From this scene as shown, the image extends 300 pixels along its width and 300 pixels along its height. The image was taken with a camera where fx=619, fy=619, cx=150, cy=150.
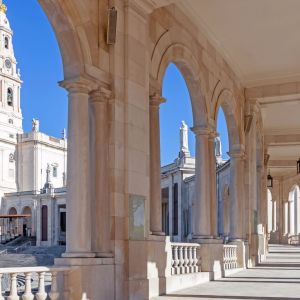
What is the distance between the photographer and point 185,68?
1528cm

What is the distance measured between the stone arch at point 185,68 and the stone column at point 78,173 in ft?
9.89

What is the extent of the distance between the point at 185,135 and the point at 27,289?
141 feet

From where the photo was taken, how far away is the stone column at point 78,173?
9477 mm

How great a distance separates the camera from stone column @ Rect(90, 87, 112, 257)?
10.0 meters

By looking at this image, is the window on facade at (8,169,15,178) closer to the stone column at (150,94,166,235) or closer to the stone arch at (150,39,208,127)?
the stone arch at (150,39,208,127)

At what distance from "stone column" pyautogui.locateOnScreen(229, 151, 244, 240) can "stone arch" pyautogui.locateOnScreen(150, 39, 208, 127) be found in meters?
4.57

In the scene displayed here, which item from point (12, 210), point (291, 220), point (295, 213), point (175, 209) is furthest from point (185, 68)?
point (12, 210)

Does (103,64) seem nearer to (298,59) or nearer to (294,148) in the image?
(298,59)

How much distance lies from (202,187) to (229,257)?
3253 millimetres

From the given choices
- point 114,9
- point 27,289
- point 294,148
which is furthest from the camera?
point 294,148

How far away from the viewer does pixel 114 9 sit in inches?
404

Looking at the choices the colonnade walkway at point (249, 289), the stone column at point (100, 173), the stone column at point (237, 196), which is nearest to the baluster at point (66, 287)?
the stone column at point (100, 173)

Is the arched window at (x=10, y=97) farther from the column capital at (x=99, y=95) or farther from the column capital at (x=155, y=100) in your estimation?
the column capital at (x=99, y=95)

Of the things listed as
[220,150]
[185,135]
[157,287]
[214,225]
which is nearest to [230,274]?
[214,225]
